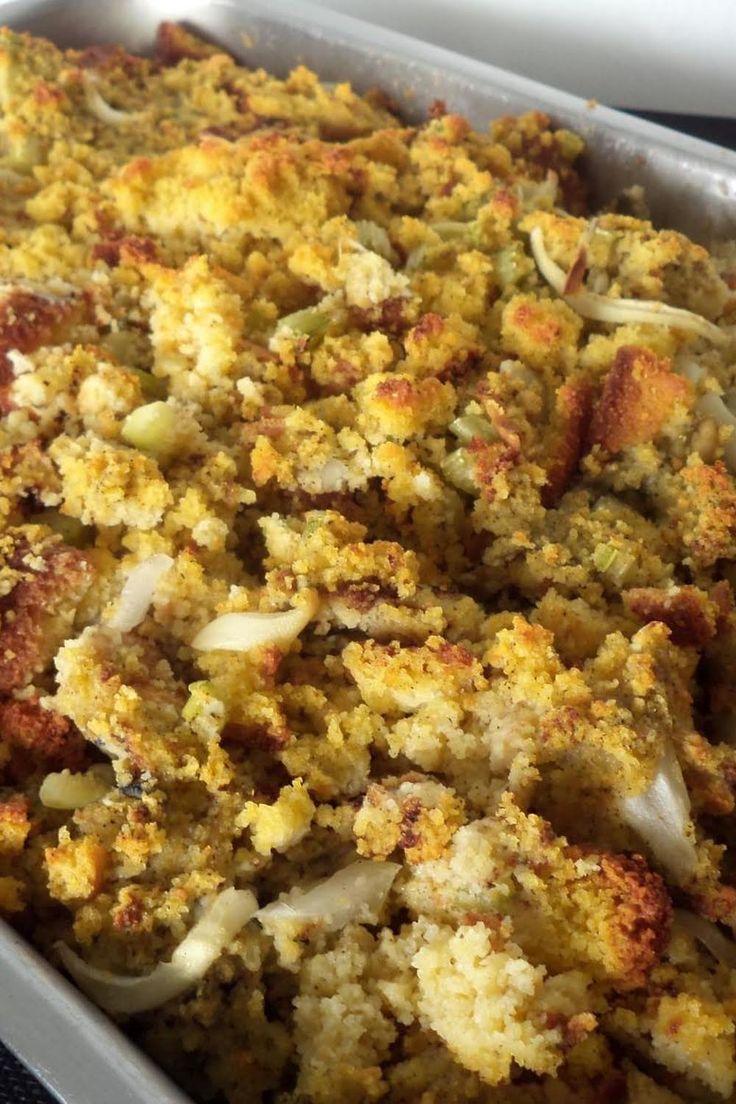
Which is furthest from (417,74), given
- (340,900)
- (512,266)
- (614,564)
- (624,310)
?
(340,900)

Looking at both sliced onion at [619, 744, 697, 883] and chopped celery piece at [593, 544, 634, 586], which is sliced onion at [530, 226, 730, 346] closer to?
chopped celery piece at [593, 544, 634, 586]

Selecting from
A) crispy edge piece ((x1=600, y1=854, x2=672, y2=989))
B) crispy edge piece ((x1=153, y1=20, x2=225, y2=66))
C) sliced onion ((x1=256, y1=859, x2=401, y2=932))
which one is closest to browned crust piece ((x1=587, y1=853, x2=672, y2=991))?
crispy edge piece ((x1=600, y1=854, x2=672, y2=989))

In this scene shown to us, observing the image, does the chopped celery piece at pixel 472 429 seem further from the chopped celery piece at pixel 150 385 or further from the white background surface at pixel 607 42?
the white background surface at pixel 607 42

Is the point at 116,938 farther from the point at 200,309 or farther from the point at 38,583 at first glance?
the point at 200,309

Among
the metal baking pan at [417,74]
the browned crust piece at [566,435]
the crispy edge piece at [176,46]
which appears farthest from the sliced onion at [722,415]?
the crispy edge piece at [176,46]

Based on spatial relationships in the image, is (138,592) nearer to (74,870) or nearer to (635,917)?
(74,870)

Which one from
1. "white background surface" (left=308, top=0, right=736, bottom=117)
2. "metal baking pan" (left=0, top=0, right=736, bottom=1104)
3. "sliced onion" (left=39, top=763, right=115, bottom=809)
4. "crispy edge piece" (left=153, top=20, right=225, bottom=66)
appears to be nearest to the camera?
"sliced onion" (left=39, top=763, right=115, bottom=809)

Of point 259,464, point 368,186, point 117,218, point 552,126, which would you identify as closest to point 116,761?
point 259,464
